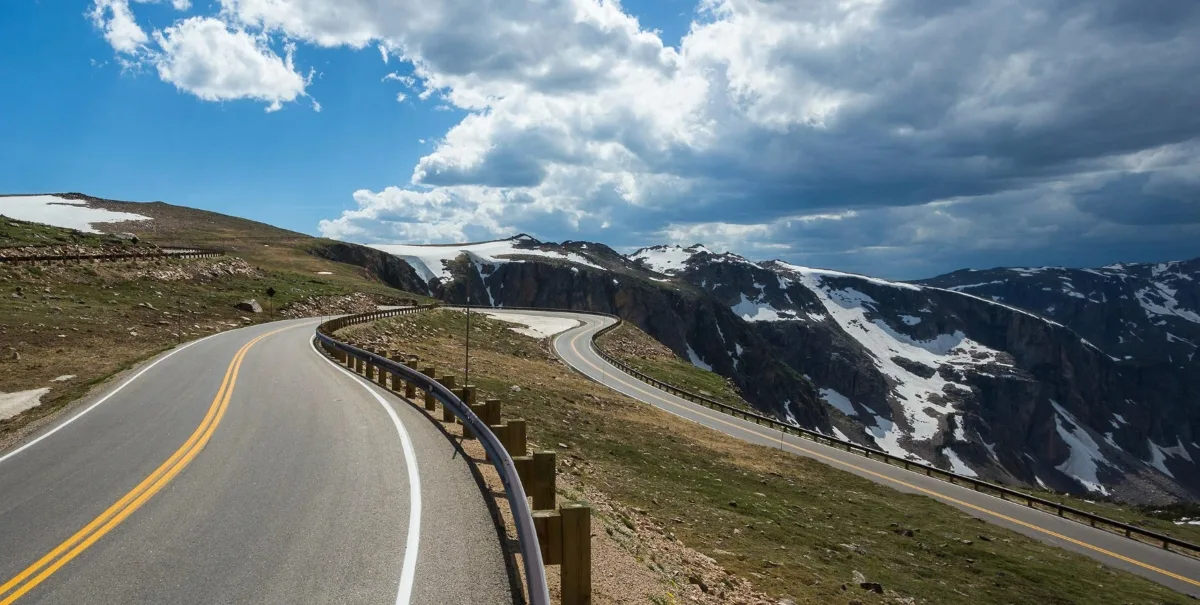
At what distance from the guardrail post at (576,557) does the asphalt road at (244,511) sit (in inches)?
31.7

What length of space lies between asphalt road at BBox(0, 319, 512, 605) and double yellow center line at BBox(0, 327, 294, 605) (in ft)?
0.09

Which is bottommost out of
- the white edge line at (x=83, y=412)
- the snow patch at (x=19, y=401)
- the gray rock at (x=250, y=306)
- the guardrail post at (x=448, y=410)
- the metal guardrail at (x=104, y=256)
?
the snow patch at (x=19, y=401)

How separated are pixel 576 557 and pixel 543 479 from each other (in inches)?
82.2

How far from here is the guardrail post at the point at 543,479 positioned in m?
7.71

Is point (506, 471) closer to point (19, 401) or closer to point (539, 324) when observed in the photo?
point (19, 401)

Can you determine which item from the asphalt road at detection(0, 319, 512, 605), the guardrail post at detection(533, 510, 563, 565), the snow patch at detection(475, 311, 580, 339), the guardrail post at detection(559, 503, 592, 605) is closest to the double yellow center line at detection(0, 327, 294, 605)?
the asphalt road at detection(0, 319, 512, 605)

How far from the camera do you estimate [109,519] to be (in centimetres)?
812

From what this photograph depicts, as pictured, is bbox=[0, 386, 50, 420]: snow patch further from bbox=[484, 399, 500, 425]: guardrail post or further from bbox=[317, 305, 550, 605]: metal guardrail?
bbox=[484, 399, 500, 425]: guardrail post

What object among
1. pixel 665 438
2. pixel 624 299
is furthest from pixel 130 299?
pixel 624 299

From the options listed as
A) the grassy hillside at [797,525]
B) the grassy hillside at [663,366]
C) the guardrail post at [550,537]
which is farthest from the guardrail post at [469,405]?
the grassy hillside at [663,366]

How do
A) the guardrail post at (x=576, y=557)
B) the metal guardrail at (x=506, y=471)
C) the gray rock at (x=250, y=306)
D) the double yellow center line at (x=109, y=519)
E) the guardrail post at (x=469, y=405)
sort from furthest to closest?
the gray rock at (x=250, y=306) < the guardrail post at (x=469, y=405) < the double yellow center line at (x=109, y=519) < the guardrail post at (x=576, y=557) < the metal guardrail at (x=506, y=471)

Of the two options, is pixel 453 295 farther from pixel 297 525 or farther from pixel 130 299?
pixel 297 525

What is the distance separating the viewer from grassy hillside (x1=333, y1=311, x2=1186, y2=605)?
12.5 metres

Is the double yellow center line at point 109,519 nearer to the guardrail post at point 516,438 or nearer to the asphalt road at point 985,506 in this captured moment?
the guardrail post at point 516,438
